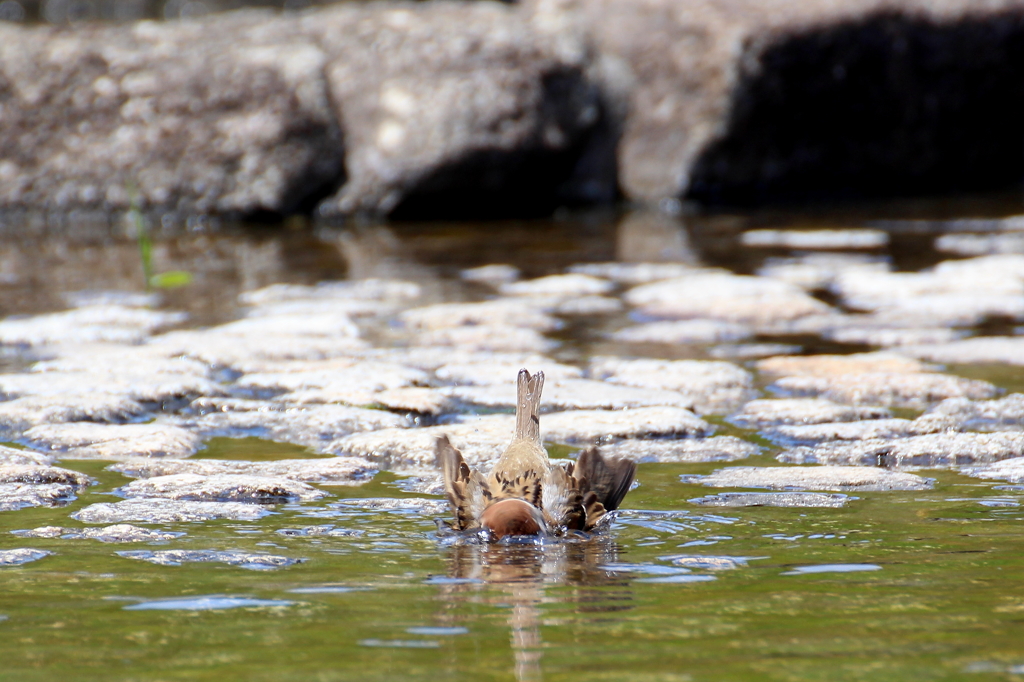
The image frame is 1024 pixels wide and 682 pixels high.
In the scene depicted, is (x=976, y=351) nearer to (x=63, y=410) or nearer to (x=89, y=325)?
(x=63, y=410)

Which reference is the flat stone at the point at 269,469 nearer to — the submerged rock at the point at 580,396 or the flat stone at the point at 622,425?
the flat stone at the point at 622,425

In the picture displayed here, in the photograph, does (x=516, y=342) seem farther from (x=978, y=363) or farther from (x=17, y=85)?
(x=17, y=85)

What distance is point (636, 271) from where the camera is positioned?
6.40 metres

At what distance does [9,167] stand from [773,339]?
18.9ft

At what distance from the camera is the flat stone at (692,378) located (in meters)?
3.79

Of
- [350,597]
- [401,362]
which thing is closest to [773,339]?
[401,362]

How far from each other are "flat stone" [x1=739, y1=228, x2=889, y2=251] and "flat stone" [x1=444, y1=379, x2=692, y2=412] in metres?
3.53

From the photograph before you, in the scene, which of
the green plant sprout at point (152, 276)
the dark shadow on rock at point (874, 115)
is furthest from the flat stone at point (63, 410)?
the dark shadow on rock at point (874, 115)

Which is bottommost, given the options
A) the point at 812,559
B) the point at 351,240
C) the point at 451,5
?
the point at 812,559

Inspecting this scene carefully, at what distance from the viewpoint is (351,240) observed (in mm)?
7801

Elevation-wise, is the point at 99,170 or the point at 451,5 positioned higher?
the point at 451,5

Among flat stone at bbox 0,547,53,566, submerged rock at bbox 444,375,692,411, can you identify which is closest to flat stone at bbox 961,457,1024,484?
submerged rock at bbox 444,375,692,411

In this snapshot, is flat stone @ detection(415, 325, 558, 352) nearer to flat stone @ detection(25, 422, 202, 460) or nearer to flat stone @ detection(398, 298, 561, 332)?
flat stone @ detection(398, 298, 561, 332)

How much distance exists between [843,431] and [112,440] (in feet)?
6.07
